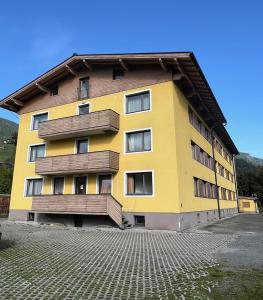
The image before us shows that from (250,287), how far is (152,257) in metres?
4.06

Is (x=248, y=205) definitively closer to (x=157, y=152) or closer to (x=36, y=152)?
(x=157, y=152)

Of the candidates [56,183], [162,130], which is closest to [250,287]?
[162,130]

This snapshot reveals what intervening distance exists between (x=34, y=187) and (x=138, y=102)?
12.1 metres

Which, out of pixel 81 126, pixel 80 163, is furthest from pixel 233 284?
pixel 81 126

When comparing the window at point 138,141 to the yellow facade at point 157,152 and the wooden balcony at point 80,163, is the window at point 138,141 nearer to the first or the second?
the yellow facade at point 157,152

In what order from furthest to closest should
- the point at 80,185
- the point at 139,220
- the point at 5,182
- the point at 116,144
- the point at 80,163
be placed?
1. the point at 5,182
2. the point at 80,185
3. the point at 116,144
4. the point at 80,163
5. the point at 139,220

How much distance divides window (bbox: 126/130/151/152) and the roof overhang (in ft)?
15.1

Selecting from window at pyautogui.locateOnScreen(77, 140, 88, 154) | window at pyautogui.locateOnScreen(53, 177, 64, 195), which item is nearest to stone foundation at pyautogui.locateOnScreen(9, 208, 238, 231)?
window at pyautogui.locateOnScreen(53, 177, 64, 195)

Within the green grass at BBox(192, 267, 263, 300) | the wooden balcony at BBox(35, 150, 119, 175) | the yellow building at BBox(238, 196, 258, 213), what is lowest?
the green grass at BBox(192, 267, 263, 300)

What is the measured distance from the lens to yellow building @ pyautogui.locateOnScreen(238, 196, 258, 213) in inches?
2080

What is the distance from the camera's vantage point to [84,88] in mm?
24672

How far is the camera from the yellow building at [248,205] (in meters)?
52.8

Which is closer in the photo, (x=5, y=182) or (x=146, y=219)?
(x=146, y=219)

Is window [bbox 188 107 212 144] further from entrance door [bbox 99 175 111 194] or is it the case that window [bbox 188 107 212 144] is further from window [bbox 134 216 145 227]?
window [bbox 134 216 145 227]
